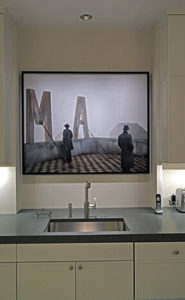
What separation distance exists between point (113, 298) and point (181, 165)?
136 centimetres

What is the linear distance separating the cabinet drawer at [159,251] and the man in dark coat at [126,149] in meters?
0.99

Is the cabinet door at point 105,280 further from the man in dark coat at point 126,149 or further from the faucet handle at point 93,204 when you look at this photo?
the man in dark coat at point 126,149

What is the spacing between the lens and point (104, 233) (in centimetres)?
248

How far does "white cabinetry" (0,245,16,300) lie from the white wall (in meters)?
0.83

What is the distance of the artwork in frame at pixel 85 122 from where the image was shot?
3.25 m

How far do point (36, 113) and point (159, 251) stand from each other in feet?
5.56

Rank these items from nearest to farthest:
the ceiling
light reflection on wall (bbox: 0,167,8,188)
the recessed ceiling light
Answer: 1. the ceiling
2. the recessed ceiling light
3. light reflection on wall (bbox: 0,167,8,188)

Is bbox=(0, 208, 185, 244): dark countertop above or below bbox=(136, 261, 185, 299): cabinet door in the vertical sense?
above

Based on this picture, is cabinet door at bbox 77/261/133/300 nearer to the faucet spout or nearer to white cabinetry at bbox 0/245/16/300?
white cabinetry at bbox 0/245/16/300

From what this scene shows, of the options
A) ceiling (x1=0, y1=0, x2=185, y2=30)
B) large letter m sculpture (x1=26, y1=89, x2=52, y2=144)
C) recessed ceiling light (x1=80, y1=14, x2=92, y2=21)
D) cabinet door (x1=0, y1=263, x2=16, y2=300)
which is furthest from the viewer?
large letter m sculpture (x1=26, y1=89, x2=52, y2=144)

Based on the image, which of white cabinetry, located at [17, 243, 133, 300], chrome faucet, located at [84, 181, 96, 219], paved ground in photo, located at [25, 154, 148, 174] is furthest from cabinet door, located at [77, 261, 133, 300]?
paved ground in photo, located at [25, 154, 148, 174]

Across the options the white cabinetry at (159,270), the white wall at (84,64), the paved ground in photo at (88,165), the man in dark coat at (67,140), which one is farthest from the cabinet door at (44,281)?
the man in dark coat at (67,140)

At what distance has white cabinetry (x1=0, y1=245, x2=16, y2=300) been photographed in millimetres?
2424

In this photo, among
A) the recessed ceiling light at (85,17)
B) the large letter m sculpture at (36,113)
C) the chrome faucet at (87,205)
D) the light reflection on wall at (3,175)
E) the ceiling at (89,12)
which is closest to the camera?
the ceiling at (89,12)
